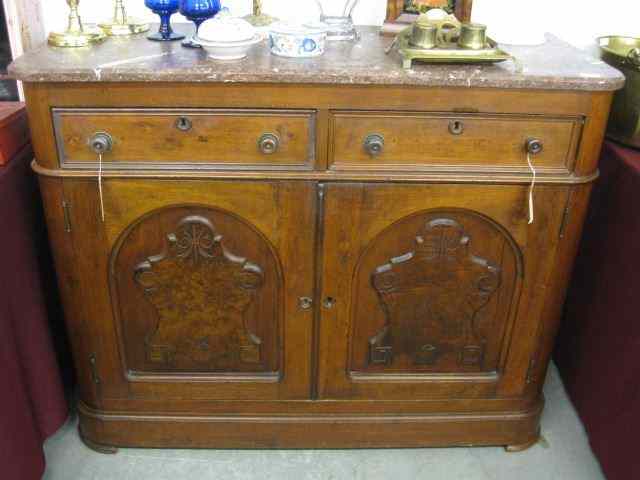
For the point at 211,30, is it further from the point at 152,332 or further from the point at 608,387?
the point at 608,387

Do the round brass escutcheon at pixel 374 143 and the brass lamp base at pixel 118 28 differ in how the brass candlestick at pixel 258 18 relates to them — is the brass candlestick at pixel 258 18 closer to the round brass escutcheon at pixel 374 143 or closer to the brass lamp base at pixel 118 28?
the brass lamp base at pixel 118 28

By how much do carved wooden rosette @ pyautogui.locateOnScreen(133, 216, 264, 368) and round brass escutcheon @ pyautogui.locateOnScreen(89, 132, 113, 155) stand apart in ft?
0.70

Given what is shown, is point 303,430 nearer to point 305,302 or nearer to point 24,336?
point 305,302

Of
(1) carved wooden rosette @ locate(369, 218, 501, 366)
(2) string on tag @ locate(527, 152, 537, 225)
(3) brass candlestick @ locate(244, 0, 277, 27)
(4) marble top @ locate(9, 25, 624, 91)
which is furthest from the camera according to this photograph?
(3) brass candlestick @ locate(244, 0, 277, 27)

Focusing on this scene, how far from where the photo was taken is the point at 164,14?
1360 mm

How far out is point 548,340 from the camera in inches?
58.1

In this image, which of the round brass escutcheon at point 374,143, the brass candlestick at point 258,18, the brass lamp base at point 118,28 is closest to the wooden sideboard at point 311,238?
the round brass escutcheon at point 374,143

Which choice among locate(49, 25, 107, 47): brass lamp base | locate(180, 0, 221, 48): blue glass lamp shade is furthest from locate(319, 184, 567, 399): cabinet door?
locate(49, 25, 107, 47): brass lamp base

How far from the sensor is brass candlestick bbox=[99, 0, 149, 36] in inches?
55.7

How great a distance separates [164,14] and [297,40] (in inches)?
13.3

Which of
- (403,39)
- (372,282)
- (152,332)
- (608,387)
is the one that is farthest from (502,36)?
(152,332)

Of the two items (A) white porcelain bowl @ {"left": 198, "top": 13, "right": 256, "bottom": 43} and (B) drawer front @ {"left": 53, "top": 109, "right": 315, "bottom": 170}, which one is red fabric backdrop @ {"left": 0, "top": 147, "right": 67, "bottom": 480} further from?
(A) white porcelain bowl @ {"left": 198, "top": 13, "right": 256, "bottom": 43}

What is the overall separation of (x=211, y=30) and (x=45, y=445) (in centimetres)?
111

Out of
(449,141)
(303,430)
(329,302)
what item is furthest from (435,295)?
(303,430)
